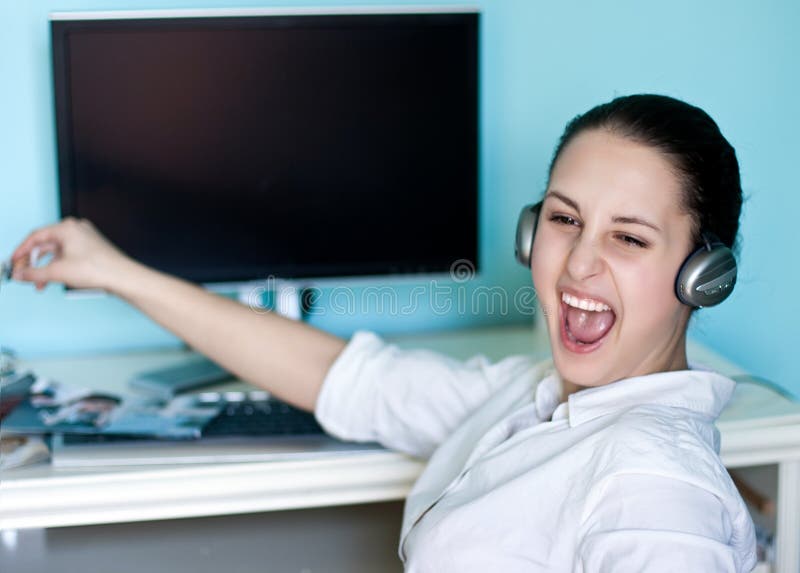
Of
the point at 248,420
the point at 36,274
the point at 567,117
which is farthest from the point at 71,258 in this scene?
the point at 567,117

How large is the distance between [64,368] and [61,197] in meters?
0.31

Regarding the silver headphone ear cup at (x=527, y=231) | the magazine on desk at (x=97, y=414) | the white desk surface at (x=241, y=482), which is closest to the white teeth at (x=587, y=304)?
the silver headphone ear cup at (x=527, y=231)

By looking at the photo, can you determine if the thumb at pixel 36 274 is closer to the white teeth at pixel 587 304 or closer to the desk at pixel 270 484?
the desk at pixel 270 484

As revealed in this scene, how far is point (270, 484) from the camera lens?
1.18 m

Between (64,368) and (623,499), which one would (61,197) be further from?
(623,499)

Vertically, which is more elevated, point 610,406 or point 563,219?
point 563,219

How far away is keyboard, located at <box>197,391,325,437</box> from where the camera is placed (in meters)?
1.26

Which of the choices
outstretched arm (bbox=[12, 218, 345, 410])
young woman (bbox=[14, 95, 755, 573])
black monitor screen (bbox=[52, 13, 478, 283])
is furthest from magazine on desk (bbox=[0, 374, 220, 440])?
young woman (bbox=[14, 95, 755, 573])

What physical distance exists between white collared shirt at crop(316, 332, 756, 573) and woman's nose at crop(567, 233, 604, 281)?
119mm

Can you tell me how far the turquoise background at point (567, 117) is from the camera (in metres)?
1.52

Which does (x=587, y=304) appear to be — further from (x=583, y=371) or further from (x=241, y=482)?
(x=241, y=482)

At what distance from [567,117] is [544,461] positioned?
0.91m

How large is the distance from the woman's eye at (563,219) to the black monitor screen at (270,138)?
53 cm

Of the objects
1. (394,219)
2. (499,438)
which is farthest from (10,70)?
(499,438)
